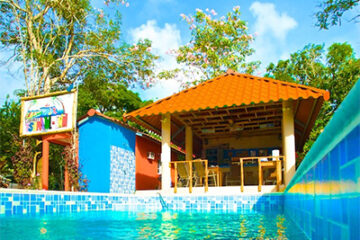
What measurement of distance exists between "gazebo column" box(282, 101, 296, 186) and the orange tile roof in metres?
0.50

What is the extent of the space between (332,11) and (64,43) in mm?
14861

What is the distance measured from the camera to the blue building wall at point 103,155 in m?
11.6

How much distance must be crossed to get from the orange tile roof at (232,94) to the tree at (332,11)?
2470 millimetres

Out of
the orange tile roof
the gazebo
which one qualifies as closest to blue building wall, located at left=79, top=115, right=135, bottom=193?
the gazebo

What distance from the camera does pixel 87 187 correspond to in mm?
11672

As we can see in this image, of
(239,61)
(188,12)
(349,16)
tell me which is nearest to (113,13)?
(188,12)

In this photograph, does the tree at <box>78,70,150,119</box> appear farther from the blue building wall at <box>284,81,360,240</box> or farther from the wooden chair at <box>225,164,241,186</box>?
the blue building wall at <box>284,81,360,240</box>

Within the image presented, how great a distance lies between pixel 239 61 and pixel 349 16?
1185 centimetres

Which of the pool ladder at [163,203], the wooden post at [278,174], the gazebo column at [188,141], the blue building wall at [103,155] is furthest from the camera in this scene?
the gazebo column at [188,141]

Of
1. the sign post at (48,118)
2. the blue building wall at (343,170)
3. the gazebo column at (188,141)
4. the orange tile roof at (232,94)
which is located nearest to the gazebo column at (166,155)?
the orange tile roof at (232,94)

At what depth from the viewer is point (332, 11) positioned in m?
11.4

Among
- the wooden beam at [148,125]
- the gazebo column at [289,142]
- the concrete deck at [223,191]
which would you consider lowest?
the concrete deck at [223,191]

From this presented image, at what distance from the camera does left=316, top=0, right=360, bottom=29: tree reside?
11211mm

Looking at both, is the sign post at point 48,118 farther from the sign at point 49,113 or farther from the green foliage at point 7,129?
the green foliage at point 7,129
